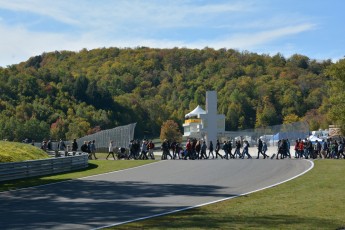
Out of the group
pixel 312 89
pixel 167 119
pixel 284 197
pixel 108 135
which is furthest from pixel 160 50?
pixel 284 197

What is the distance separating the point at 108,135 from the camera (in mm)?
50531

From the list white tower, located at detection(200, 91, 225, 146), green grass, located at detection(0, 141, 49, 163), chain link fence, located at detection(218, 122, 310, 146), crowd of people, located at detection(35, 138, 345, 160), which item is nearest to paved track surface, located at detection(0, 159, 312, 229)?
green grass, located at detection(0, 141, 49, 163)

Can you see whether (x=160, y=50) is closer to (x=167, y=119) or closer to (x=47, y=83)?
(x=167, y=119)

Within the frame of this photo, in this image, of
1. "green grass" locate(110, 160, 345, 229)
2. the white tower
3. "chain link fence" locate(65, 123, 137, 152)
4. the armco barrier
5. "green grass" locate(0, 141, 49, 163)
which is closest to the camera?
"green grass" locate(110, 160, 345, 229)

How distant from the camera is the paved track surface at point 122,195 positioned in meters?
14.3

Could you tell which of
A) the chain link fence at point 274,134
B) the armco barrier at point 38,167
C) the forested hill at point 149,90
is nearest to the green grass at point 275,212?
the armco barrier at point 38,167

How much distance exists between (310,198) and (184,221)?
513cm

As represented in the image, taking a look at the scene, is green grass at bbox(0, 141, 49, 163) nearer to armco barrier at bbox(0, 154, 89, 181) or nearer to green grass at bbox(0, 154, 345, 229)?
→ armco barrier at bbox(0, 154, 89, 181)

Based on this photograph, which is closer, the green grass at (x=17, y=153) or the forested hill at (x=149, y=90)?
the green grass at (x=17, y=153)

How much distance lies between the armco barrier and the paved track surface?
3.08 meters

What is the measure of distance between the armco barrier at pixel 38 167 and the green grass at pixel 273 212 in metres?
11.6

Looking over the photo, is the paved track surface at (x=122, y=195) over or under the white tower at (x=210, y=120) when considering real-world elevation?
under

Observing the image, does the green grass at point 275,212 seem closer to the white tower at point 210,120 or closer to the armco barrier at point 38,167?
the armco barrier at point 38,167

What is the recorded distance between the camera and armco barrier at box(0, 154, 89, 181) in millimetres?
25938
